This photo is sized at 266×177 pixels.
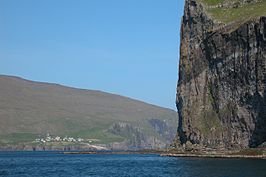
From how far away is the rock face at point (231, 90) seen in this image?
170 metres

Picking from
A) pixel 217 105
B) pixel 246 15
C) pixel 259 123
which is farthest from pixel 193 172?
pixel 246 15

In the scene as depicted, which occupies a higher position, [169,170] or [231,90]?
[231,90]

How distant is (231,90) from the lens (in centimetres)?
18162

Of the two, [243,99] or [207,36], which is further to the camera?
[207,36]

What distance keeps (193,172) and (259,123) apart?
70.0 m

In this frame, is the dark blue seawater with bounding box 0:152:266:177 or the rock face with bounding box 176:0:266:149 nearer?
the dark blue seawater with bounding box 0:152:266:177

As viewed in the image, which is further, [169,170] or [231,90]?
[231,90]

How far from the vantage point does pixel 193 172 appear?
344ft

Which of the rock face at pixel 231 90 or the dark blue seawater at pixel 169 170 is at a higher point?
the rock face at pixel 231 90

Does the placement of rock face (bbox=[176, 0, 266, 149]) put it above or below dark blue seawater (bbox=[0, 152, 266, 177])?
above

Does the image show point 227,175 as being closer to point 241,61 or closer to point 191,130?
point 241,61

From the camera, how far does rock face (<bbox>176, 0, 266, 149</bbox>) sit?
170m

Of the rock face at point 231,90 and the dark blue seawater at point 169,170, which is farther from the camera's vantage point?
the rock face at point 231,90

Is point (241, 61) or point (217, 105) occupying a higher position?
point (241, 61)
